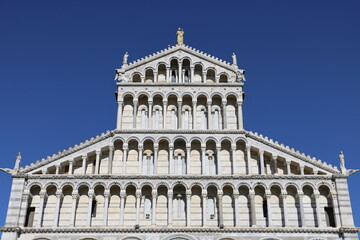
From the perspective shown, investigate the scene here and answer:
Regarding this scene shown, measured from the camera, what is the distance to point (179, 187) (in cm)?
2620

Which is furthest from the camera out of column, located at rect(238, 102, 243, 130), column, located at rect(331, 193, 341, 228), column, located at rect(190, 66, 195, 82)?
column, located at rect(190, 66, 195, 82)

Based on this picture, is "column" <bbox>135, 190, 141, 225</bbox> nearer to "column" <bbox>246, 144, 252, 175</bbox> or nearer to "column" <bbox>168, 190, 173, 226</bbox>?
"column" <bbox>168, 190, 173, 226</bbox>

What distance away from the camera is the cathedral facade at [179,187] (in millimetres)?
24609

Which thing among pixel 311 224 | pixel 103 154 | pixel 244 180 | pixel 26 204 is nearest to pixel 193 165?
pixel 244 180

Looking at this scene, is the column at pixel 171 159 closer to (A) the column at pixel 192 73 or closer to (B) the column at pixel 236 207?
(B) the column at pixel 236 207

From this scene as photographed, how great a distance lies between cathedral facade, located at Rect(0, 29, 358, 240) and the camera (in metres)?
24.6

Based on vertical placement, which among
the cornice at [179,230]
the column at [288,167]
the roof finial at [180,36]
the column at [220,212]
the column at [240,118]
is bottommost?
the cornice at [179,230]

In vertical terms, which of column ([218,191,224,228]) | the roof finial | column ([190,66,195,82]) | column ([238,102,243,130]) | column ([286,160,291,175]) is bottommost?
column ([218,191,224,228])

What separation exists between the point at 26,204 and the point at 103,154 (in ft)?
15.2

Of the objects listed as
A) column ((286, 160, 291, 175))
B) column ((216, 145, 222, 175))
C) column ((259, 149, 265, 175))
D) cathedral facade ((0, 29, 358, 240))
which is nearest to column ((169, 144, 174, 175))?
cathedral facade ((0, 29, 358, 240))

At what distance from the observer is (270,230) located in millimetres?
24625

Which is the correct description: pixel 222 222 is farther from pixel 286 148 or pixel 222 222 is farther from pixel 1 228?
pixel 1 228

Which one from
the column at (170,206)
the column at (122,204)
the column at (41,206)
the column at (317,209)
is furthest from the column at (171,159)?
the column at (317,209)

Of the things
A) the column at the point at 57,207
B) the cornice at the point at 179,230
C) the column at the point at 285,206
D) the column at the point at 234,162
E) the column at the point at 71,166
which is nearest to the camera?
the cornice at the point at 179,230
